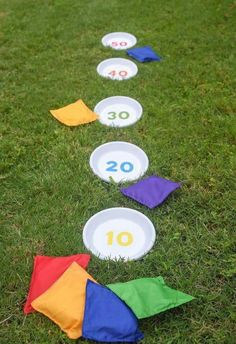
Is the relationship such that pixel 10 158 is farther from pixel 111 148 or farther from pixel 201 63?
pixel 201 63

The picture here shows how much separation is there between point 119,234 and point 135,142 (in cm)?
87

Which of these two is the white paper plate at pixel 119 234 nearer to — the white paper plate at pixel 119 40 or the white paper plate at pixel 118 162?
the white paper plate at pixel 118 162

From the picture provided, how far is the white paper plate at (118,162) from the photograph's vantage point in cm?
276

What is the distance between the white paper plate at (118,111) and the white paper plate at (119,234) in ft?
3.14

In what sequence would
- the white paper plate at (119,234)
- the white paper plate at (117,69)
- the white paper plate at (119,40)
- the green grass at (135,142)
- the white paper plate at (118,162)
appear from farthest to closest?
the white paper plate at (119,40)
the white paper plate at (117,69)
the white paper plate at (118,162)
the white paper plate at (119,234)
the green grass at (135,142)

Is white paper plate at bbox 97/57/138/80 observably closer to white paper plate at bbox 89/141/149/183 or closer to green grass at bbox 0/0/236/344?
green grass at bbox 0/0/236/344

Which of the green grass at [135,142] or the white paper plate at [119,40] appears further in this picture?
the white paper plate at [119,40]

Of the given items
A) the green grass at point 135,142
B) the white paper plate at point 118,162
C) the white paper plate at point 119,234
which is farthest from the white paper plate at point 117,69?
the white paper plate at point 119,234

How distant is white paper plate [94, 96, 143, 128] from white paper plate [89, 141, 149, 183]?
0.96ft

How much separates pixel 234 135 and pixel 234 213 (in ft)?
2.52

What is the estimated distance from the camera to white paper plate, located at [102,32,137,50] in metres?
4.26

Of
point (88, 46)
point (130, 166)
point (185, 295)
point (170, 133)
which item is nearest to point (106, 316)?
point (185, 295)

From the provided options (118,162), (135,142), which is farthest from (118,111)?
(118,162)

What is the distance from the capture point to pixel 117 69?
154 inches
